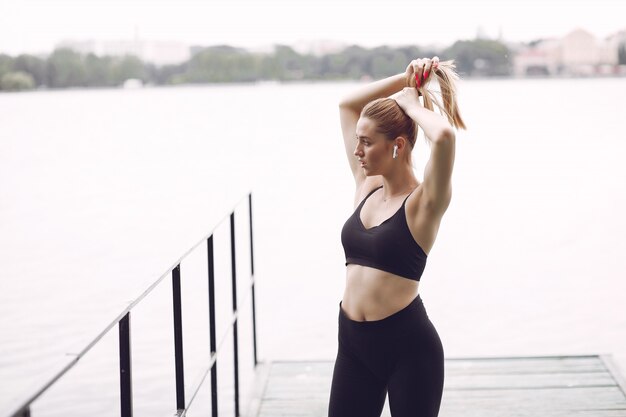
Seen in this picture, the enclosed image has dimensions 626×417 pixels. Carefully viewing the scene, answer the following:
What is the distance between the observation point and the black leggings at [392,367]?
191cm

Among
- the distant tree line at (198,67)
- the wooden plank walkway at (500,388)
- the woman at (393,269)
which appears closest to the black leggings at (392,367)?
the woman at (393,269)

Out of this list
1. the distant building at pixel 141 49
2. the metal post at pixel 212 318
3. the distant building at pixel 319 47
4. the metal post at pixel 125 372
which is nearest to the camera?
the metal post at pixel 125 372

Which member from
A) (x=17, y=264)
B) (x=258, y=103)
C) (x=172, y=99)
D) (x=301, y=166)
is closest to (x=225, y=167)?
(x=301, y=166)

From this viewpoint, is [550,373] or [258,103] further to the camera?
[258,103]

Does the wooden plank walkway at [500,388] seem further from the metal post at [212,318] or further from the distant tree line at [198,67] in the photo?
the distant tree line at [198,67]

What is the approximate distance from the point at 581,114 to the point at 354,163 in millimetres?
50101

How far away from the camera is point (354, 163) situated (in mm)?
2277

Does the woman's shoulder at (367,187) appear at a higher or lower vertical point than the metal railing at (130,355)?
higher

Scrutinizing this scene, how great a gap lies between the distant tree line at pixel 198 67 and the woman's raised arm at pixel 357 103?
12.4m

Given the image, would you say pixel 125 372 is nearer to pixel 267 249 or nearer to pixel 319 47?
pixel 267 249

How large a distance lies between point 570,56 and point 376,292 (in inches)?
576

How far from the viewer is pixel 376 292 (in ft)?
6.38

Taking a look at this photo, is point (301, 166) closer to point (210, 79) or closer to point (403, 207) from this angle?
point (210, 79)

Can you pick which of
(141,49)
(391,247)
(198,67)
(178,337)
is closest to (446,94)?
(391,247)
